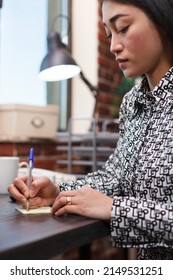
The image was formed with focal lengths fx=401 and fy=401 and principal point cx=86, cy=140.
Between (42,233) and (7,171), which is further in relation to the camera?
(7,171)

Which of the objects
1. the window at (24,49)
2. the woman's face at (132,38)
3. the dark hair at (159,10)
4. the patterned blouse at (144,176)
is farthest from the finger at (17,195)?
the window at (24,49)

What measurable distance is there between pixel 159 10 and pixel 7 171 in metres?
0.63

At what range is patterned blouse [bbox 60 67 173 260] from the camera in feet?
2.66

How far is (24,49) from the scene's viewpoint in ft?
7.25

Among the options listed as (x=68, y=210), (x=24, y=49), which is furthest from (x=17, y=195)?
(x=24, y=49)

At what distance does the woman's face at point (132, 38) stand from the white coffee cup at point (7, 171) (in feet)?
1.49

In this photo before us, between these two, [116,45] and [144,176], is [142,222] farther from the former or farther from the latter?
[116,45]

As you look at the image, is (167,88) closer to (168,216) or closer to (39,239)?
(168,216)

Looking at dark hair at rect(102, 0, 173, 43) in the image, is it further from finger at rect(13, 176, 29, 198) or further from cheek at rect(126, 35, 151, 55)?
finger at rect(13, 176, 29, 198)

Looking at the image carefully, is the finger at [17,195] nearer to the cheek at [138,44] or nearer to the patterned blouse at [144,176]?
the patterned blouse at [144,176]

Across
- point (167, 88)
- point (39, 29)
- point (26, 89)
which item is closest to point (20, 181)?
point (167, 88)

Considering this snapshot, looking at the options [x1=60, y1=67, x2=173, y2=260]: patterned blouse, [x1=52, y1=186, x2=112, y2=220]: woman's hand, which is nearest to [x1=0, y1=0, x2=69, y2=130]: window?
[x1=60, y1=67, x2=173, y2=260]: patterned blouse
